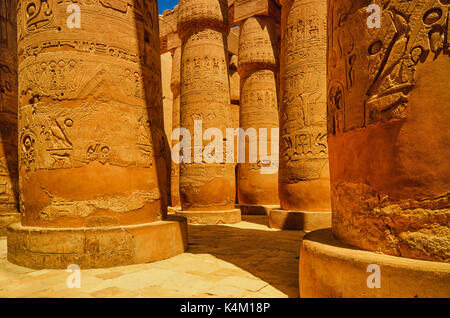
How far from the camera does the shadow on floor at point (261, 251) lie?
2.92 m

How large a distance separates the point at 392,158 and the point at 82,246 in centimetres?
289

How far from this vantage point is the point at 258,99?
10508 millimetres

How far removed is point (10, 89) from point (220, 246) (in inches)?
192

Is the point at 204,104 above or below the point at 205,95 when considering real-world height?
below

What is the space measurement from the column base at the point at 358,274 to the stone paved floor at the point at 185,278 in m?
0.50

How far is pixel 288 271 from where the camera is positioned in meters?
3.12

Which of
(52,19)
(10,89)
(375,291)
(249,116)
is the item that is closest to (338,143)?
(375,291)

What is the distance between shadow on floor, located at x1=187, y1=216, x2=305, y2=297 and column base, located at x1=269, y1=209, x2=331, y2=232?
242mm

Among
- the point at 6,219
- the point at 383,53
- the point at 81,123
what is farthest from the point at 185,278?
the point at 6,219

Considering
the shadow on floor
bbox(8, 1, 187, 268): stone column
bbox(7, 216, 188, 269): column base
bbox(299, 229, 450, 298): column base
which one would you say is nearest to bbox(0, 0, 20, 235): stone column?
bbox(8, 1, 187, 268): stone column

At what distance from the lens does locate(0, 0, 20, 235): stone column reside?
5715 mm

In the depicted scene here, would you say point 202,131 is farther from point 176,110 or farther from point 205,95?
point 176,110
